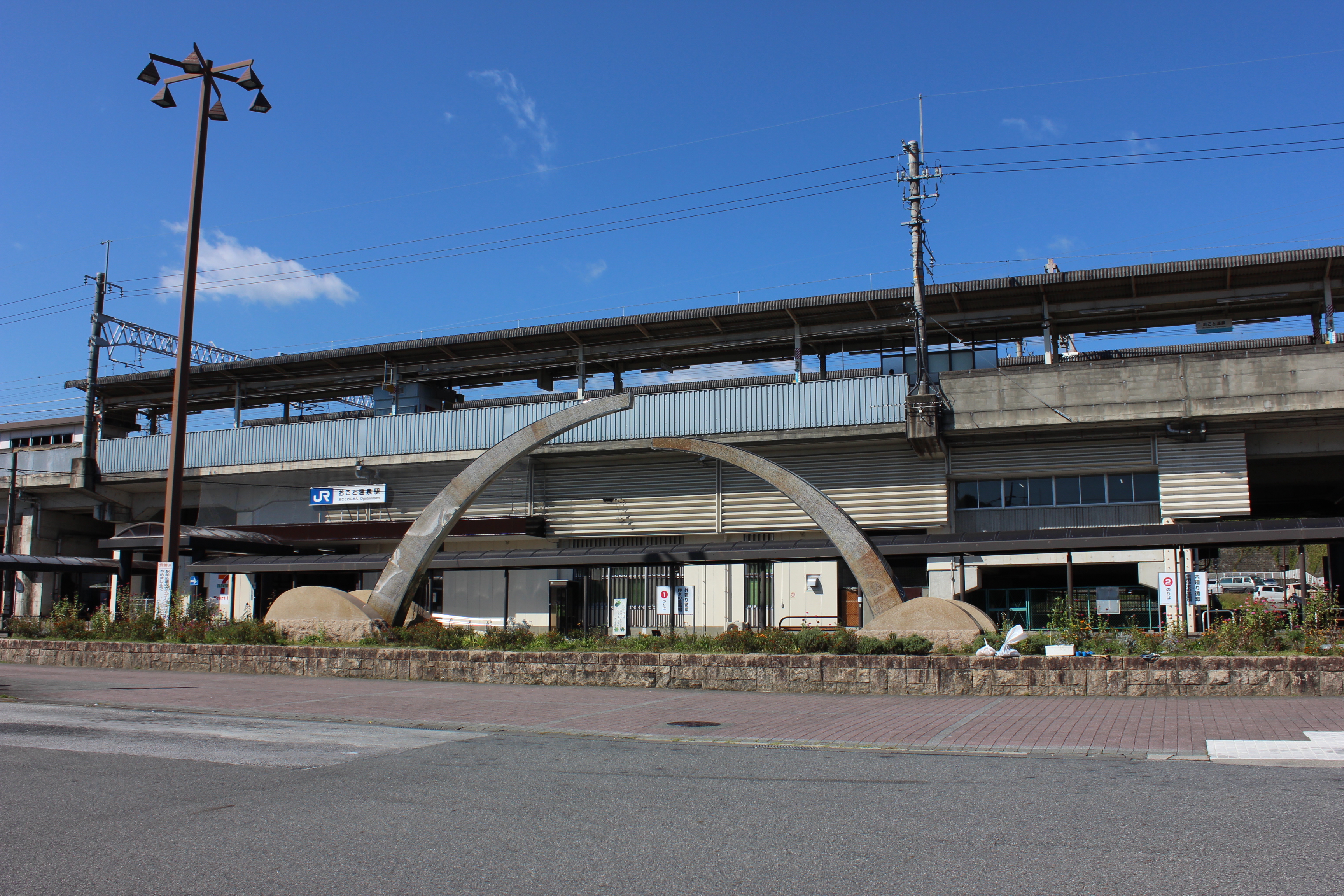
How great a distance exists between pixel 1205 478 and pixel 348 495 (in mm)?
29149

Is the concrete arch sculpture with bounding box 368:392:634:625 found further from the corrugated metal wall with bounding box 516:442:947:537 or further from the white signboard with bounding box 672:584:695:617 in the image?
the corrugated metal wall with bounding box 516:442:947:537

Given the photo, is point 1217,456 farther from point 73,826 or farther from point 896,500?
point 73,826

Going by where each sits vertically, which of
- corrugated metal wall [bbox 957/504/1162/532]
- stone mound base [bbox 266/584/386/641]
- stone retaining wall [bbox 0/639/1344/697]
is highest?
corrugated metal wall [bbox 957/504/1162/532]

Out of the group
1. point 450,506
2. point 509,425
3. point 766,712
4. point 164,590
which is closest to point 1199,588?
point 766,712

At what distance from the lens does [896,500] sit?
30000 millimetres

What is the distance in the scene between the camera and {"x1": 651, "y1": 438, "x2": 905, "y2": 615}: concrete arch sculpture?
63.8 ft

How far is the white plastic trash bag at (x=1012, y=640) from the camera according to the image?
578 inches

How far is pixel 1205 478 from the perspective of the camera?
87.7 feet

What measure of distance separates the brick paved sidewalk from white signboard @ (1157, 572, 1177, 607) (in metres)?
6.63

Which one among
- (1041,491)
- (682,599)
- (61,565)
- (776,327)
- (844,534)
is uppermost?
(776,327)

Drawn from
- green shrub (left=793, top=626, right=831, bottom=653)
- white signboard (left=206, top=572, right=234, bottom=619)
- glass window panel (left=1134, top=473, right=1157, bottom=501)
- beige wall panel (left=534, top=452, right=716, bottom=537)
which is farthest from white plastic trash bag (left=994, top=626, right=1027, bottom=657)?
white signboard (left=206, top=572, right=234, bottom=619)

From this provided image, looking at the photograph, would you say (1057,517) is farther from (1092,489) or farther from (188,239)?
(188,239)

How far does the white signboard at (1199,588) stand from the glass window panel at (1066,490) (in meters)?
9.50

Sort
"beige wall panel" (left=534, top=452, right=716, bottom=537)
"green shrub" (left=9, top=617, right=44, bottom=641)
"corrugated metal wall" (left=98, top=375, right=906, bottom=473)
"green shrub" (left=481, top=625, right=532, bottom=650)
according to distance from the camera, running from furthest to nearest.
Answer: "beige wall panel" (left=534, top=452, right=716, bottom=537)
"corrugated metal wall" (left=98, top=375, right=906, bottom=473)
"green shrub" (left=9, top=617, right=44, bottom=641)
"green shrub" (left=481, top=625, right=532, bottom=650)
